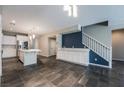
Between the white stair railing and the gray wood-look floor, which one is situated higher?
the white stair railing

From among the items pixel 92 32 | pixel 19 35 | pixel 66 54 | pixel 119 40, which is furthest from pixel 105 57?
pixel 19 35

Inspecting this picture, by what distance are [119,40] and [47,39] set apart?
650 cm

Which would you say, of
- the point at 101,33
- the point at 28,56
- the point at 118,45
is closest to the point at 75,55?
the point at 101,33

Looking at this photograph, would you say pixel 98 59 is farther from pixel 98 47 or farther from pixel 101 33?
pixel 101 33

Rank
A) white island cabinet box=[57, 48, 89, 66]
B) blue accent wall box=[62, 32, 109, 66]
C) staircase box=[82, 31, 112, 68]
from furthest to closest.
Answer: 1. white island cabinet box=[57, 48, 89, 66]
2. blue accent wall box=[62, 32, 109, 66]
3. staircase box=[82, 31, 112, 68]

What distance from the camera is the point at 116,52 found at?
6.75 meters

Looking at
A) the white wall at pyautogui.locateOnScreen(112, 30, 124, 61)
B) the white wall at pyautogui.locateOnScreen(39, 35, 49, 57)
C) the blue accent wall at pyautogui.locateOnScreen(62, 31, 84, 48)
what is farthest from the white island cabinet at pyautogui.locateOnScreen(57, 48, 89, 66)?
the white wall at pyautogui.locateOnScreen(112, 30, 124, 61)

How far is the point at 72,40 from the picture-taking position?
20.4 ft

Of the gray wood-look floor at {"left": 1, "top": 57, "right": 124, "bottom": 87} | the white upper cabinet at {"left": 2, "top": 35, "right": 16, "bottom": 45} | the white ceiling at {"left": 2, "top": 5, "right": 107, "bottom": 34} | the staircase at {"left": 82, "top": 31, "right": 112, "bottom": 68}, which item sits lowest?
the gray wood-look floor at {"left": 1, "top": 57, "right": 124, "bottom": 87}

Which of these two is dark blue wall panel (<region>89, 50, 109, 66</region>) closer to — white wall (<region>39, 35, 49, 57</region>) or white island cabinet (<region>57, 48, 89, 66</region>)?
white island cabinet (<region>57, 48, 89, 66</region>)

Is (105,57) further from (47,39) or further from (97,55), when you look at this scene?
(47,39)

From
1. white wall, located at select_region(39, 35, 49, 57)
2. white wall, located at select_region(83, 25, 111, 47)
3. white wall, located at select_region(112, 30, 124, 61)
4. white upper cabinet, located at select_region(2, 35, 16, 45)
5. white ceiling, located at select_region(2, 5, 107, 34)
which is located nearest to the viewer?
white ceiling, located at select_region(2, 5, 107, 34)

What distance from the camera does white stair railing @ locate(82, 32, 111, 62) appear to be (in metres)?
4.61

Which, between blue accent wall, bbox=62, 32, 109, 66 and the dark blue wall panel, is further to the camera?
blue accent wall, bbox=62, 32, 109, 66
